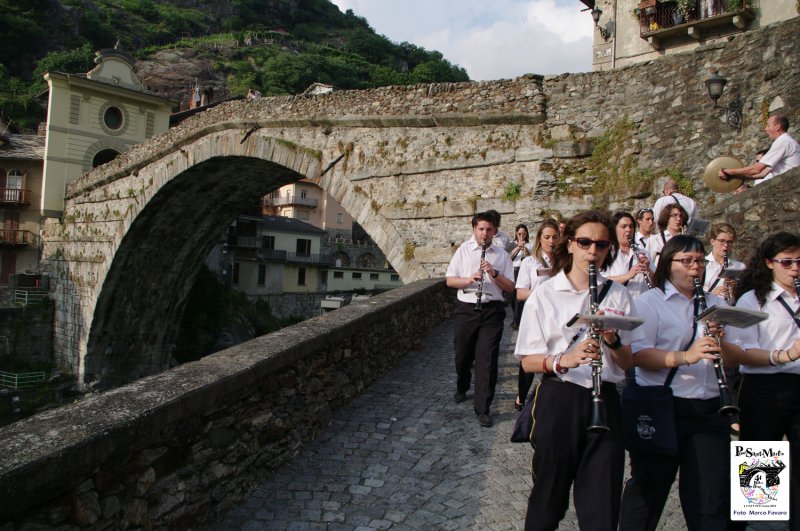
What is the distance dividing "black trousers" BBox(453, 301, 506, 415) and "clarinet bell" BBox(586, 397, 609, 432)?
211 centimetres

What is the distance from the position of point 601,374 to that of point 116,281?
20.0m

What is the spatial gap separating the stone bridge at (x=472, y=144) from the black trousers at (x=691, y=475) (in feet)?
18.0

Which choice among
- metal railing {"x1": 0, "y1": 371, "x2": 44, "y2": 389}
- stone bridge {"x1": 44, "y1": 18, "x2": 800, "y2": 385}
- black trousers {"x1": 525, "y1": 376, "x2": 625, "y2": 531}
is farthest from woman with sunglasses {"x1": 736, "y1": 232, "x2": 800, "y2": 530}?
metal railing {"x1": 0, "y1": 371, "x2": 44, "y2": 389}

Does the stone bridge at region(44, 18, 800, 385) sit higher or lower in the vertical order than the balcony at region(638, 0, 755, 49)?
lower

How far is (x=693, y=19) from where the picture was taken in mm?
14750

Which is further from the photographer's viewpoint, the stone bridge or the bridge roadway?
the stone bridge

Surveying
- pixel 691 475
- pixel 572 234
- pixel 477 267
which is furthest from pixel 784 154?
pixel 691 475

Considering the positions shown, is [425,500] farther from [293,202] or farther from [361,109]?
[293,202]

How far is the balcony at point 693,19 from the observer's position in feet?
46.0

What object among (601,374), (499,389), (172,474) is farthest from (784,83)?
(172,474)

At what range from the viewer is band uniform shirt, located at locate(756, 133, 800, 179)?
5418 mm

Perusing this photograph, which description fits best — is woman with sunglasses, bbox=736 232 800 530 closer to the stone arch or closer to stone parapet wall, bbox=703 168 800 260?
stone parapet wall, bbox=703 168 800 260

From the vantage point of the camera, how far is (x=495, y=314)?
447 centimetres

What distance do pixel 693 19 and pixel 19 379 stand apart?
2282 cm
